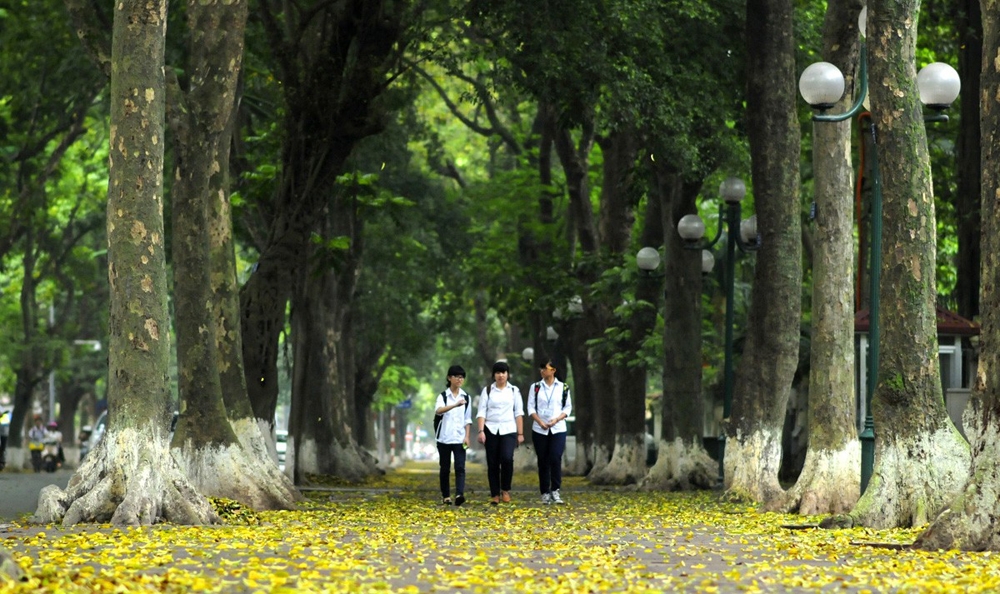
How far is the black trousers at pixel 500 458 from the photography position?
22406 mm

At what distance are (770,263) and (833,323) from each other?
124 inches

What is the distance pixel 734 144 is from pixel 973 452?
1419 centimetres

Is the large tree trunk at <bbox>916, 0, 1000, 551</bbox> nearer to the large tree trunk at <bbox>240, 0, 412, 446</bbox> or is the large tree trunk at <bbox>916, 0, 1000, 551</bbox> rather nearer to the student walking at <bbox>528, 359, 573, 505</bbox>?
the student walking at <bbox>528, 359, 573, 505</bbox>

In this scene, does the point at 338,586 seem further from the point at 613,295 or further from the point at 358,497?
the point at 613,295

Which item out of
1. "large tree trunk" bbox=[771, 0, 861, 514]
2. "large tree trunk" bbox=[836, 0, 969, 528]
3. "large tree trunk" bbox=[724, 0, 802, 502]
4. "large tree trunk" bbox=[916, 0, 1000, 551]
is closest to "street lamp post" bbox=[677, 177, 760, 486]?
"large tree trunk" bbox=[724, 0, 802, 502]

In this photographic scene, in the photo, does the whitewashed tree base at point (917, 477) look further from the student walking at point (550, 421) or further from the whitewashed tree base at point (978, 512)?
the student walking at point (550, 421)

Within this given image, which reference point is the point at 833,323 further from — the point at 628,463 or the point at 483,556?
the point at 628,463

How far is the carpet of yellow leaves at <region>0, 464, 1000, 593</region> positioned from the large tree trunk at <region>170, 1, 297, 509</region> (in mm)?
961

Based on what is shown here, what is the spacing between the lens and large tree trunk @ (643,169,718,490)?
2869cm

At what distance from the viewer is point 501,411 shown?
22359 millimetres

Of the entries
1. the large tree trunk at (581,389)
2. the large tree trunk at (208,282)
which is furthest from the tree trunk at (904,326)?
the large tree trunk at (581,389)

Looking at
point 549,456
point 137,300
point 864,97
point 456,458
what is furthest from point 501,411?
point 864,97

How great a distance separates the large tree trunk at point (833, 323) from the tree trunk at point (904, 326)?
2805 mm

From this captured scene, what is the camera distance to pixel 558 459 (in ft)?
75.0
